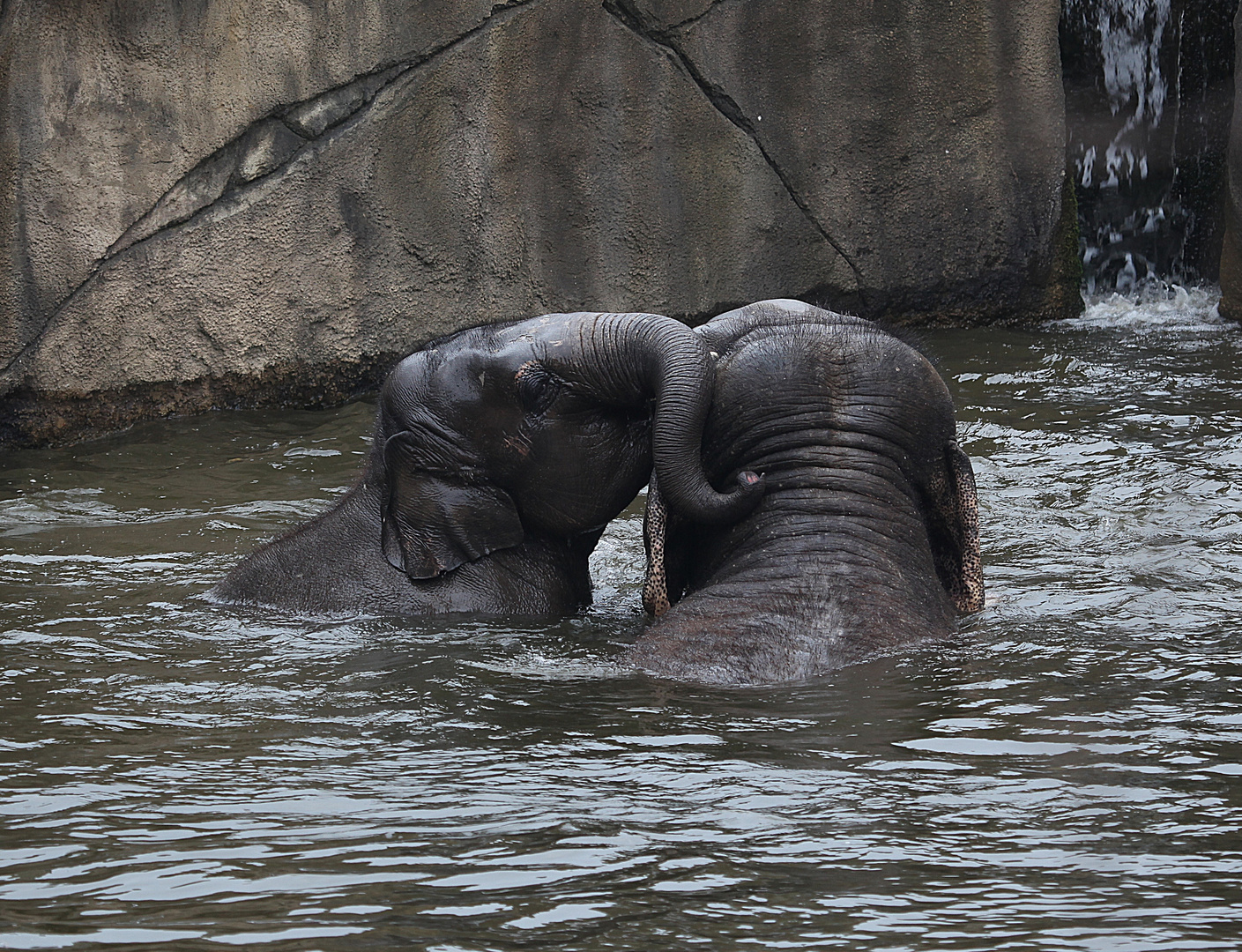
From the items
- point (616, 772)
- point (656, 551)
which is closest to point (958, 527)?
point (656, 551)

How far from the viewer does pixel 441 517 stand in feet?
19.1

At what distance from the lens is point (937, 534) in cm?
568

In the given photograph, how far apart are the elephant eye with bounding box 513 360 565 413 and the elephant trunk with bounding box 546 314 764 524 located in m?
0.05

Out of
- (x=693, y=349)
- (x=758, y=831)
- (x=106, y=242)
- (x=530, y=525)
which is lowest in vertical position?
(x=758, y=831)

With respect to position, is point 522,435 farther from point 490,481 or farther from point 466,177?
point 466,177

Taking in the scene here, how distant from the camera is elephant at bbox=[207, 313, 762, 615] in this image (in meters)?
5.52

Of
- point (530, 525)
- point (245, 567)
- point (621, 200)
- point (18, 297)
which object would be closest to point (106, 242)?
point (18, 297)

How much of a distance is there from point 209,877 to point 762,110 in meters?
8.69

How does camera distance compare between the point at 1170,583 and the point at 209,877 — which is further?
the point at 1170,583

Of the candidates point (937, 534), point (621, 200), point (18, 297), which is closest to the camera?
point (937, 534)

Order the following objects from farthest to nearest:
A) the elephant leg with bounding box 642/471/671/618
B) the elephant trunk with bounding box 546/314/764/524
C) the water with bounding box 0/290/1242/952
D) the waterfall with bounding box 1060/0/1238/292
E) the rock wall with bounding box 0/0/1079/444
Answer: the waterfall with bounding box 1060/0/1238/292 < the rock wall with bounding box 0/0/1079/444 < the elephant leg with bounding box 642/471/671/618 < the elephant trunk with bounding box 546/314/764/524 < the water with bounding box 0/290/1242/952

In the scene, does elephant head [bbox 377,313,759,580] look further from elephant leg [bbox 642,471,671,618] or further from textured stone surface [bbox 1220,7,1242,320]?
textured stone surface [bbox 1220,7,1242,320]

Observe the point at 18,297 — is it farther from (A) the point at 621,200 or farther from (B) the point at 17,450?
(A) the point at 621,200

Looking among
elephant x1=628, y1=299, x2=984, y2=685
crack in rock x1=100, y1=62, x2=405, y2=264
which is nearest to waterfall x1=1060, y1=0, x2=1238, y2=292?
crack in rock x1=100, y1=62, x2=405, y2=264
